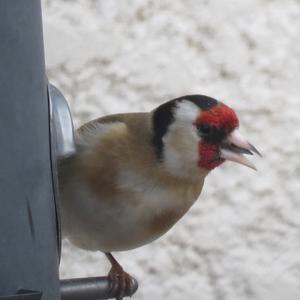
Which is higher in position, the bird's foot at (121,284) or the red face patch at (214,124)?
the red face patch at (214,124)

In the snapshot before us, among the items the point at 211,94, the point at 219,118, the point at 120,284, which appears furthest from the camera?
the point at 211,94

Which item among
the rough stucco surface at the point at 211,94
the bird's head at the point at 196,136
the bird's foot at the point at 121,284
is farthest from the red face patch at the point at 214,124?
the rough stucco surface at the point at 211,94

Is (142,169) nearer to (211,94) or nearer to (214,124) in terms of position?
(214,124)

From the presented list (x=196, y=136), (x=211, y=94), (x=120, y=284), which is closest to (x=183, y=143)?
(x=196, y=136)

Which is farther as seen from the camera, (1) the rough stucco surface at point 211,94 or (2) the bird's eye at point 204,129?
(1) the rough stucco surface at point 211,94

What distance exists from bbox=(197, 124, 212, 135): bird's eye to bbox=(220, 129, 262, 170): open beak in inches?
1.2

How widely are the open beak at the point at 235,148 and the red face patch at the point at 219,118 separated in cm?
2

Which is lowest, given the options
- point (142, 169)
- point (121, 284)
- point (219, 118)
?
point (121, 284)

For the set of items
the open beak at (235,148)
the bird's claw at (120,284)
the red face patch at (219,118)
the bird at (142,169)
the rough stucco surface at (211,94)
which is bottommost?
the rough stucco surface at (211,94)

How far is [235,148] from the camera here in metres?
1.74

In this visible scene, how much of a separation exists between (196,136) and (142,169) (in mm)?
97

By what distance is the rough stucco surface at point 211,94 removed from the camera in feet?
8.97

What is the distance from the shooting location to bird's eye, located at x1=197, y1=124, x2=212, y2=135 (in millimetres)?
1756

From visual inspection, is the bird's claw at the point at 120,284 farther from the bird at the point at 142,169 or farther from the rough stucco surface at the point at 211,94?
the rough stucco surface at the point at 211,94
